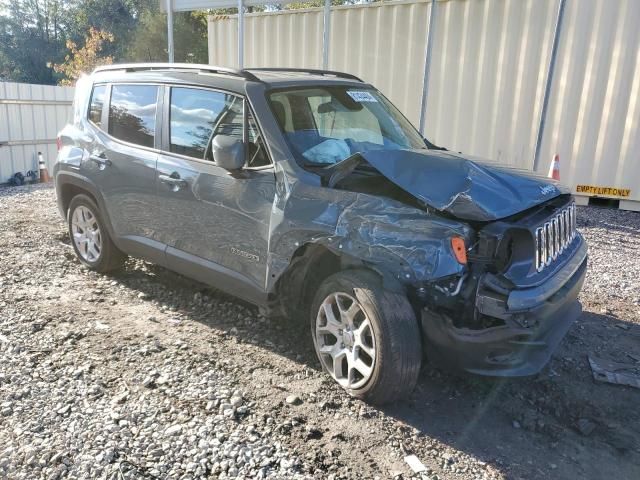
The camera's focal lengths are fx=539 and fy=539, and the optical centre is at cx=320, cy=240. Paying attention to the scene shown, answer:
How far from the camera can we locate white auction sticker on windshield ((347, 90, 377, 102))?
4.34 metres

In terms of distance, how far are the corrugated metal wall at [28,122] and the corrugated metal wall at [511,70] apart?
6.03m

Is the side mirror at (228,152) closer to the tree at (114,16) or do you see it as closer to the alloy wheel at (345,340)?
the alloy wheel at (345,340)

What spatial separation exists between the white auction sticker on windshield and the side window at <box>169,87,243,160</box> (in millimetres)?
1009

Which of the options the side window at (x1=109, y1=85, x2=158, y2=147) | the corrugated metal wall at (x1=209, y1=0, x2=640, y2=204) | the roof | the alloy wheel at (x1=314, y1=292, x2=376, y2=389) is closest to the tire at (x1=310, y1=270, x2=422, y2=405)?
the alloy wheel at (x1=314, y1=292, x2=376, y2=389)

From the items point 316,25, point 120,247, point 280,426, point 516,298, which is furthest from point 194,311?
point 316,25

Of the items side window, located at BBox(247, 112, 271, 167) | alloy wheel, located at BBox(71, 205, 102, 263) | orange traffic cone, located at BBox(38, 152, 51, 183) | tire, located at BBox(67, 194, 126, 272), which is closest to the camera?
side window, located at BBox(247, 112, 271, 167)

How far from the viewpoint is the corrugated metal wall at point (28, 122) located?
37.2 ft

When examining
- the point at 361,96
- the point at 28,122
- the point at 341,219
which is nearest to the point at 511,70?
the point at 361,96

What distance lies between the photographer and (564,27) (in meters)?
8.05

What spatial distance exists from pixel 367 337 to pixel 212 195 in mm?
1541

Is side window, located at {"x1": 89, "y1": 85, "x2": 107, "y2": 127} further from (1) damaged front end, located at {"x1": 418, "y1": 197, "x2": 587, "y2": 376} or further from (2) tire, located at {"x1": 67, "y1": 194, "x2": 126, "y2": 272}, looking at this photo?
(1) damaged front end, located at {"x1": 418, "y1": 197, "x2": 587, "y2": 376}

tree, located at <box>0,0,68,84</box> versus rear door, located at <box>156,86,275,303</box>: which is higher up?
tree, located at <box>0,0,68,84</box>

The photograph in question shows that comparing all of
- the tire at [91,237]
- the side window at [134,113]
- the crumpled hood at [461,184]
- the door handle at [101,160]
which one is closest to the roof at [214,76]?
the side window at [134,113]

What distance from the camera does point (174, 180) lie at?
412 centimetres
